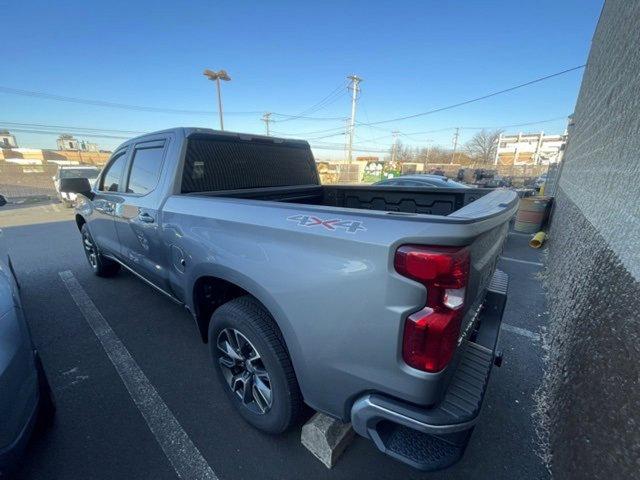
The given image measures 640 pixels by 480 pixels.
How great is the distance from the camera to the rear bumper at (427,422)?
122 cm

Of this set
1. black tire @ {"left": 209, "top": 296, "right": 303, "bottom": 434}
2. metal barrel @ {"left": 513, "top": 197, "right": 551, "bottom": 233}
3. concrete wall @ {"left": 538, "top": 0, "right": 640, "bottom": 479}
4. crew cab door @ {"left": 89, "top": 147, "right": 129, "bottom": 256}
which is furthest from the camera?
metal barrel @ {"left": 513, "top": 197, "right": 551, "bottom": 233}

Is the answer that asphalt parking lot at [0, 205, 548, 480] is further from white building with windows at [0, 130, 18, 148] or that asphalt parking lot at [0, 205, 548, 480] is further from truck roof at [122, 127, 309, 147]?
white building with windows at [0, 130, 18, 148]

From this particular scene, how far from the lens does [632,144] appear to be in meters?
2.34

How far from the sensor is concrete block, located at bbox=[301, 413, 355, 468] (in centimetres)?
178

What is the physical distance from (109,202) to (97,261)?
1753 millimetres

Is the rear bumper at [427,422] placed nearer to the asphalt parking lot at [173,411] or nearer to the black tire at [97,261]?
the asphalt parking lot at [173,411]

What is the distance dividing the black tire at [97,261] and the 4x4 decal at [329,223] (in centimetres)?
438

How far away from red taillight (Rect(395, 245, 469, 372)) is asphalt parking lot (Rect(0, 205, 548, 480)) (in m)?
1.17

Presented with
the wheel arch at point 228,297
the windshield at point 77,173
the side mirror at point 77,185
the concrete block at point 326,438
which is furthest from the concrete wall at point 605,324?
the windshield at point 77,173

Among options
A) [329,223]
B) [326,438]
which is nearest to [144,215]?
[329,223]

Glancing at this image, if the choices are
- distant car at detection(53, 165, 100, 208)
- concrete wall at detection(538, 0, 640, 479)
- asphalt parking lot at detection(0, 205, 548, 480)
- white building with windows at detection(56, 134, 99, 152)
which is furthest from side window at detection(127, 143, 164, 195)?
white building with windows at detection(56, 134, 99, 152)

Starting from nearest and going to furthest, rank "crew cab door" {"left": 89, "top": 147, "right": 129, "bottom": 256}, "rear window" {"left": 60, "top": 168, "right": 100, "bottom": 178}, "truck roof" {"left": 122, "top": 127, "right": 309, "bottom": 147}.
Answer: "truck roof" {"left": 122, "top": 127, "right": 309, "bottom": 147}, "crew cab door" {"left": 89, "top": 147, "right": 129, "bottom": 256}, "rear window" {"left": 60, "top": 168, "right": 100, "bottom": 178}

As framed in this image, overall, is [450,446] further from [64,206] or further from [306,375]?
[64,206]

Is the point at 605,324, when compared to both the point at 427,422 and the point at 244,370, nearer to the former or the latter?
the point at 427,422
